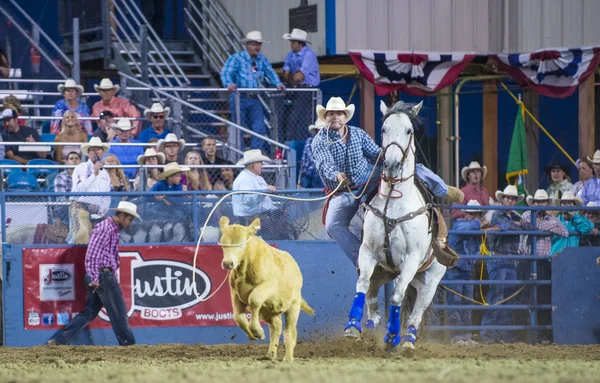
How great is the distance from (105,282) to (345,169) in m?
3.30

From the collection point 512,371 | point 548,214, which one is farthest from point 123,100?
point 512,371

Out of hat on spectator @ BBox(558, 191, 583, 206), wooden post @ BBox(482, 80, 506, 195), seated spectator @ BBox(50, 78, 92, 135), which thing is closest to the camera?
hat on spectator @ BBox(558, 191, 583, 206)

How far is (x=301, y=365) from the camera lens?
9086mm

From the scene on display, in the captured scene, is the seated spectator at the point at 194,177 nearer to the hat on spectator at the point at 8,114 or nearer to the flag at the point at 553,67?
the hat on spectator at the point at 8,114

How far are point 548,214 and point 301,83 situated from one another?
447 cm

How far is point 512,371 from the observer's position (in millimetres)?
8492

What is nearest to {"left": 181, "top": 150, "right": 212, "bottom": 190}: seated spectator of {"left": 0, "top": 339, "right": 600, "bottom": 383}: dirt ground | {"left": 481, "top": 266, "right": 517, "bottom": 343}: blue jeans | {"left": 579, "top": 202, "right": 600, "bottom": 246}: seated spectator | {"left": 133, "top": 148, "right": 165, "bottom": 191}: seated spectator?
{"left": 133, "top": 148, "right": 165, "bottom": 191}: seated spectator

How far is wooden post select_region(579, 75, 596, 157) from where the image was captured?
1747 centimetres

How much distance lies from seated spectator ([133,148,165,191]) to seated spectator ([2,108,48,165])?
1.42m

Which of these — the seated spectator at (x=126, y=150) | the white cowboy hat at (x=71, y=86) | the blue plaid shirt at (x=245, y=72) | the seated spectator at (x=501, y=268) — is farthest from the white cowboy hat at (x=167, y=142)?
the seated spectator at (x=501, y=268)

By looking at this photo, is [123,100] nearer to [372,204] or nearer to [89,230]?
[89,230]

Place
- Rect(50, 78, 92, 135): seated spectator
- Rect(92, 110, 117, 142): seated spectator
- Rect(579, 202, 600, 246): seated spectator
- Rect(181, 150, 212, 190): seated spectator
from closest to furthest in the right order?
Rect(579, 202, 600, 246): seated spectator → Rect(181, 150, 212, 190): seated spectator → Rect(92, 110, 117, 142): seated spectator → Rect(50, 78, 92, 135): seated spectator

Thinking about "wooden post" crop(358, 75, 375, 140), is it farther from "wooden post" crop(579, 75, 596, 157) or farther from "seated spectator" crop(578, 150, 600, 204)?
"seated spectator" crop(578, 150, 600, 204)

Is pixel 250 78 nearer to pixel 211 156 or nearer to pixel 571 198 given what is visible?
pixel 211 156
